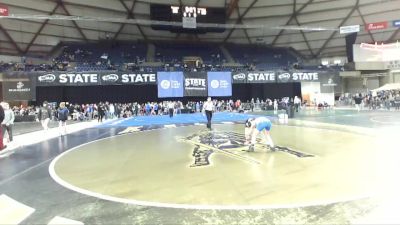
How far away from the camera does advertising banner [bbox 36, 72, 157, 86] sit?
105 ft

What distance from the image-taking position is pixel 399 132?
13352 millimetres

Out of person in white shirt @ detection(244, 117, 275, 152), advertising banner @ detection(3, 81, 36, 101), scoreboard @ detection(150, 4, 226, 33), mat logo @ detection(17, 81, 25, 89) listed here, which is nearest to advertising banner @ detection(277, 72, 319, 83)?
scoreboard @ detection(150, 4, 226, 33)

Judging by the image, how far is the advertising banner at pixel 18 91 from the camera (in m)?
31.1

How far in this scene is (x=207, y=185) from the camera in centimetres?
608

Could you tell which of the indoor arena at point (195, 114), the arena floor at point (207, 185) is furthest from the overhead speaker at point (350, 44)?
the arena floor at point (207, 185)

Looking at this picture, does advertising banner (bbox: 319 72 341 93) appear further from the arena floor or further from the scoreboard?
the arena floor

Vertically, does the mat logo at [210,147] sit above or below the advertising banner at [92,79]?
below

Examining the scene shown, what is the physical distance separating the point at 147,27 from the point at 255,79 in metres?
15.1

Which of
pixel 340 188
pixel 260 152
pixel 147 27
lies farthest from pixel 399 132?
pixel 147 27

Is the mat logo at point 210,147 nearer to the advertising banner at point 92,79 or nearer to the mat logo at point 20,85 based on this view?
the advertising banner at point 92,79

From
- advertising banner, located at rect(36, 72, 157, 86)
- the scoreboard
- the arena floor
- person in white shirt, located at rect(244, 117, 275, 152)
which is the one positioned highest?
the scoreboard

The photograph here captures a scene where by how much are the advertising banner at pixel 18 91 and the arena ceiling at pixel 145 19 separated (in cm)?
728

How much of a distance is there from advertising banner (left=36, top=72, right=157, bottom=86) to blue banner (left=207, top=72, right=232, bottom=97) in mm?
6172

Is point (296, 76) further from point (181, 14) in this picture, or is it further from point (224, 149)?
point (224, 149)
